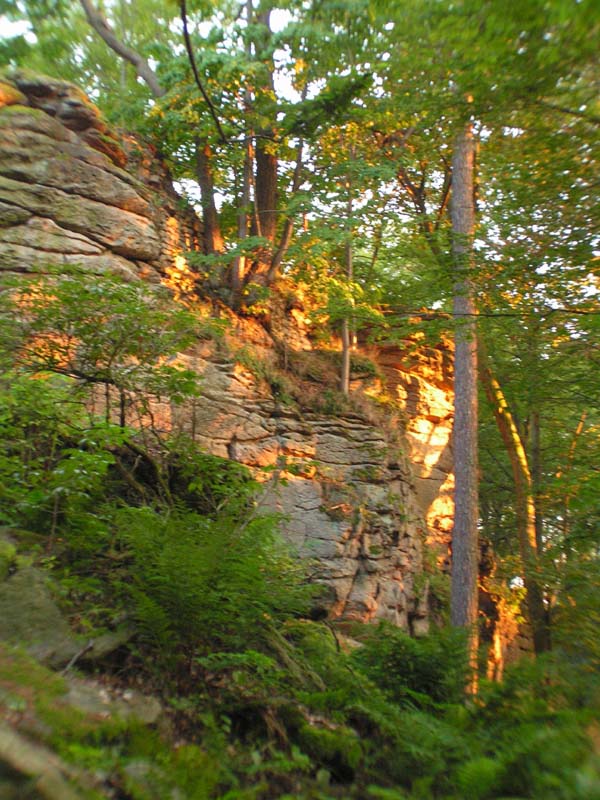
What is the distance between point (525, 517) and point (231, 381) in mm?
7509

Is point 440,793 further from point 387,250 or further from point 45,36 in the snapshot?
point 45,36

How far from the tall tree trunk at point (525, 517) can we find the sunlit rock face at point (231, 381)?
2.31m

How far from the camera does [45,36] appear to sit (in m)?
15.1

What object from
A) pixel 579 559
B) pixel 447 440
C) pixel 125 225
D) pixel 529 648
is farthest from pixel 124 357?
pixel 529 648

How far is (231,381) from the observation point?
12.1 metres

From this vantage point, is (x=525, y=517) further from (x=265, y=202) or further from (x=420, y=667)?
(x=420, y=667)

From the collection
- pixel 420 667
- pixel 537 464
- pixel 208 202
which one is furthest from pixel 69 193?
pixel 537 464

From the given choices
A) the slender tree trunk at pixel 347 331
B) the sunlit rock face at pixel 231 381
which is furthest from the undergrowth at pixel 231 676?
the slender tree trunk at pixel 347 331

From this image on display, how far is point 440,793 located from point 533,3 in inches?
194

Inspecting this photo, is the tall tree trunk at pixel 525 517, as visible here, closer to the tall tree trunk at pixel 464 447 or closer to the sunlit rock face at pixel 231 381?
the tall tree trunk at pixel 464 447

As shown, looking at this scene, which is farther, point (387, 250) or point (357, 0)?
point (387, 250)

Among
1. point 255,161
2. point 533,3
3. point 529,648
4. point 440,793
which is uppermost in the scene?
point 255,161

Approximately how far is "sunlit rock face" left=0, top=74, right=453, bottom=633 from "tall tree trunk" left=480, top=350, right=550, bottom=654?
2308 millimetres

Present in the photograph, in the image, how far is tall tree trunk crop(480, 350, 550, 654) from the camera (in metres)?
12.8
